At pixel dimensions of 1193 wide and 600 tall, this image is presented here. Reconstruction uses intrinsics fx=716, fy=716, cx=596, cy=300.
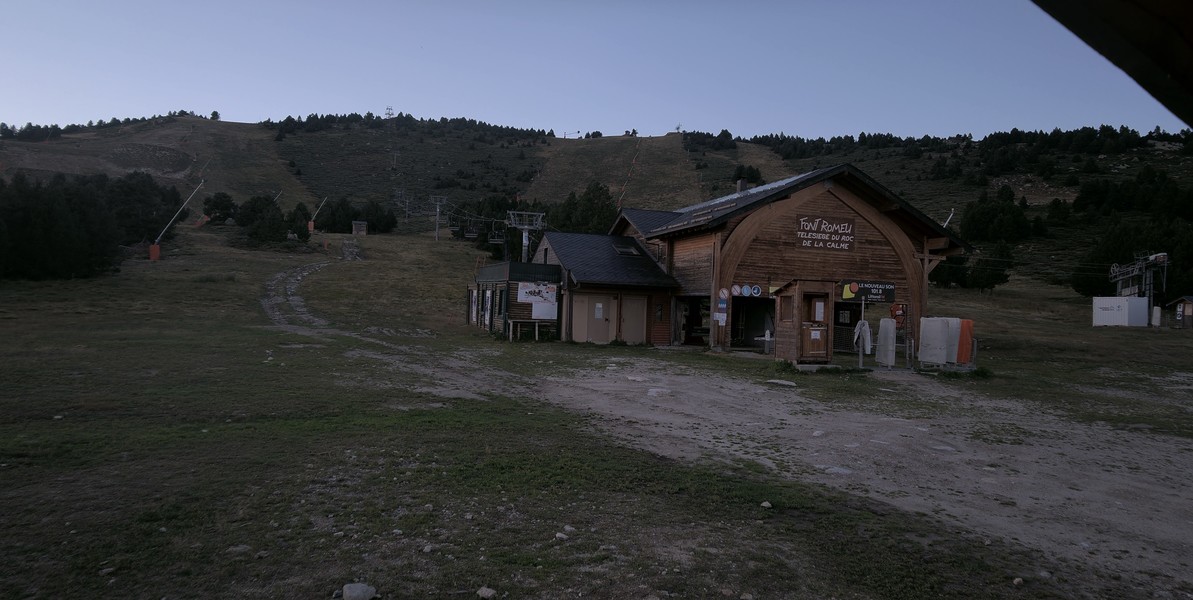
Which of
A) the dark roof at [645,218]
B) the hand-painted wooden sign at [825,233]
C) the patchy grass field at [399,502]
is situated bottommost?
the patchy grass field at [399,502]

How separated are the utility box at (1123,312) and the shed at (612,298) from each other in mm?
26547

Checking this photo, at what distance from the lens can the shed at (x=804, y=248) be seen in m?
27.5

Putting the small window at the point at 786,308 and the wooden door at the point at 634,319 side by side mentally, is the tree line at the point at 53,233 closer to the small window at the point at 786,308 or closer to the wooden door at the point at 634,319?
the wooden door at the point at 634,319

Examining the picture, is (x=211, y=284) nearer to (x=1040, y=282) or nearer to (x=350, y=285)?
(x=350, y=285)

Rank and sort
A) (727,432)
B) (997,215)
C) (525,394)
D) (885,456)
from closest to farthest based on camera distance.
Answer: (885,456)
(727,432)
(525,394)
(997,215)

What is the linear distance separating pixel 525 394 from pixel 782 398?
17.5ft

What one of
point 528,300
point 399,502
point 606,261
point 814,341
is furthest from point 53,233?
point 399,502

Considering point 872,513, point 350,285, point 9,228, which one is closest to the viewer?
point 872,513

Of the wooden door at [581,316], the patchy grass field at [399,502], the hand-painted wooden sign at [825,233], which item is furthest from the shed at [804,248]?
the patchy grass field at [399,502]

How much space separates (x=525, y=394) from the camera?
14.0 m

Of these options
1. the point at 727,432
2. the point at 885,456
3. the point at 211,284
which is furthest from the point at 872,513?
the point at 211,284

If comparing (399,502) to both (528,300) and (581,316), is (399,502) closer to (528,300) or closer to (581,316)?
(581,316)

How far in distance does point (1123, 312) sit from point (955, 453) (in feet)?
121

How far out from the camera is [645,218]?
35219 millimetres
